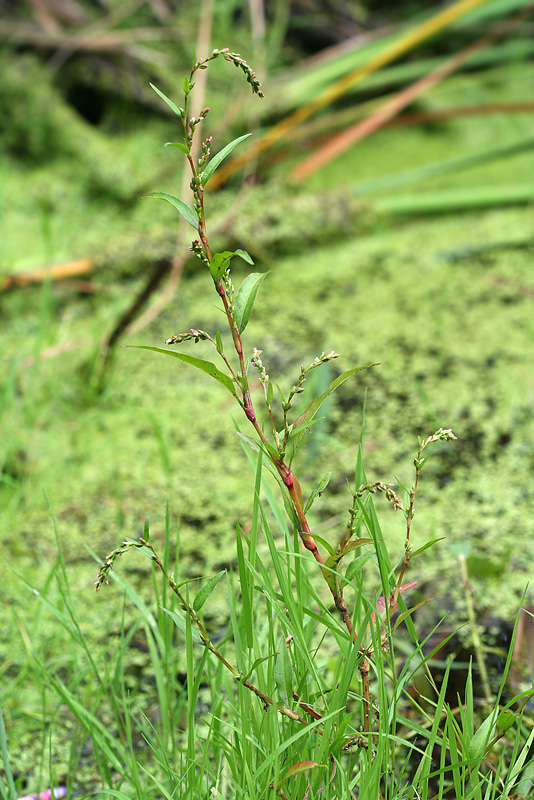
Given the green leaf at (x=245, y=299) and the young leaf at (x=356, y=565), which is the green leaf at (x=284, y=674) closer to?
the young leaf at (x=356, y=565)

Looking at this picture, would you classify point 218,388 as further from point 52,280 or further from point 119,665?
point 119,665

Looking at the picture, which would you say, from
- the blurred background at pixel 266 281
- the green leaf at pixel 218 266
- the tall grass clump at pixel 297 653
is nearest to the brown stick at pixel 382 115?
the blurred background at pixel 266 281

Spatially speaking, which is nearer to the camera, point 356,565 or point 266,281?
point 356,565

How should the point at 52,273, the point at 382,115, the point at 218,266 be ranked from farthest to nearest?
the point at 382,115 < the point at 52,273 < the point at 218,266

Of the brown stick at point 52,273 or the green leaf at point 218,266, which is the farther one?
the brown stick at point 52,273

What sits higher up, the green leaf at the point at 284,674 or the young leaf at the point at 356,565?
the young leaf at the point at 356,565

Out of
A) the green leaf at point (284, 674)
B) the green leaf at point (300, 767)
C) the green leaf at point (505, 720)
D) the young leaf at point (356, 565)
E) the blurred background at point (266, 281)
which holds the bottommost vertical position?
the green leaf at point (300, 767)

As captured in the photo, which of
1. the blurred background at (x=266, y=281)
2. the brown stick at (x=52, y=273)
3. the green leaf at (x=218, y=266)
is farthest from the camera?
the brown stick at (x=52, y=273)

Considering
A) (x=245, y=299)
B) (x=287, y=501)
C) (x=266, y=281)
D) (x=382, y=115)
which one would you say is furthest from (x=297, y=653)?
(x=382, y=115)

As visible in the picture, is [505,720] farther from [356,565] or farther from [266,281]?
[266,281]
